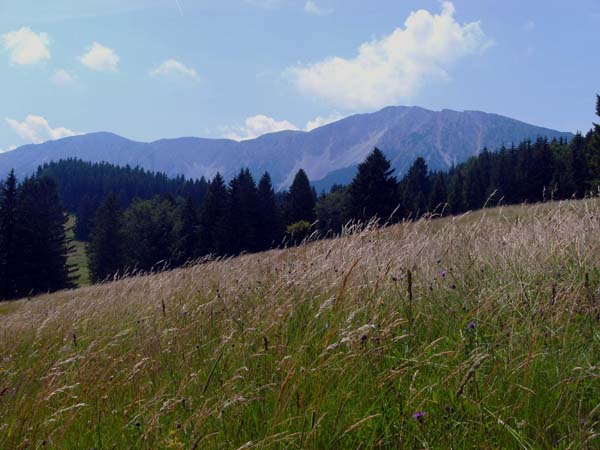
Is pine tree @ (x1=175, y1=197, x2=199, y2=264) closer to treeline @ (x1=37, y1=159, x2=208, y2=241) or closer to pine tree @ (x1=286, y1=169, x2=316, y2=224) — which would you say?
pine tree @ (x1=286, y1=169, x2=316, y2=224)

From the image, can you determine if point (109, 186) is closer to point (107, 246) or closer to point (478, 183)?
point (107, 246)

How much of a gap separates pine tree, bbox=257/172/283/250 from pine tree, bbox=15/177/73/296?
72.2 feet

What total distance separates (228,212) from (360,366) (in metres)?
54.7

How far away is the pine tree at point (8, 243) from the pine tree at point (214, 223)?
1896cm

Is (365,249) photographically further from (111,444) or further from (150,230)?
(150,230)

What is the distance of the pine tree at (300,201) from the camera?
61.0 metres

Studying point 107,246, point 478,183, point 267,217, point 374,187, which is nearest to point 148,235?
point 107,246

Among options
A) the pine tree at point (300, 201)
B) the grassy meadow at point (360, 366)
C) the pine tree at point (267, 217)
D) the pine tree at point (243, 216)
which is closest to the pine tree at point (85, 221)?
the pine tree at point (243, 216)

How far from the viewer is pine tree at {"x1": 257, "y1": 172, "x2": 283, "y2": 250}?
59594mm

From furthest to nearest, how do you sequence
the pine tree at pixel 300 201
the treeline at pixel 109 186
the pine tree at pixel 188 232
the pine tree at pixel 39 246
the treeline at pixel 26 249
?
the treeline at pixel 109 186
the pine tree at pixel 300 201
the pine tree at pixel 188 232
the pine tree at pixel 39 246
the treeline at pixel 26 249

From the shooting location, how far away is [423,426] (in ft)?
6.79

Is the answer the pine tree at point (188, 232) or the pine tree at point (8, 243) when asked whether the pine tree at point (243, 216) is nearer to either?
the pine tree at point (188, 232)

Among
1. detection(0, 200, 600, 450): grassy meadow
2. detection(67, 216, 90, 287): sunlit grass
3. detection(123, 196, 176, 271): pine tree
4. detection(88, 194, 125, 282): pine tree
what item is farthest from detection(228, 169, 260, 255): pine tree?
detection(0, 200, 600, 450): grassy meadow

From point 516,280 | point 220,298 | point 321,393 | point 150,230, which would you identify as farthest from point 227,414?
point 150,230
